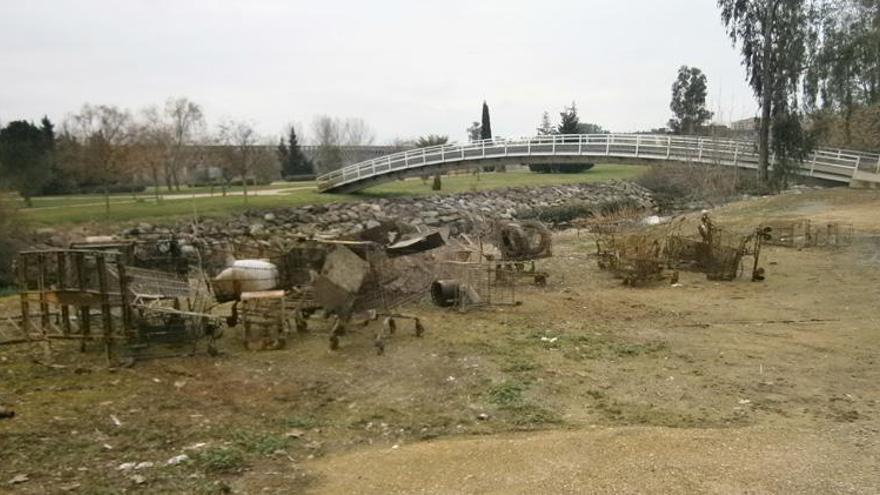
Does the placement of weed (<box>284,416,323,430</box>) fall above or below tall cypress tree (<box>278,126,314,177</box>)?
below

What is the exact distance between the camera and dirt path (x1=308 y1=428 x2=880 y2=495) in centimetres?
568

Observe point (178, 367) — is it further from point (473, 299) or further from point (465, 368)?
point (473, 299)

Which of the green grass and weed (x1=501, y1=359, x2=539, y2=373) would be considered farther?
the green grass

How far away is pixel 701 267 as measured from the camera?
17500 mm

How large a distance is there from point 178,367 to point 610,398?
6.01m

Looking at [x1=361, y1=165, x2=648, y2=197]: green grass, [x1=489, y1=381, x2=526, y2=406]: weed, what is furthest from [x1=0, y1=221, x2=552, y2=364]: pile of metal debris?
[x1=361, y1=165, x2=648, y2=197]: green grass

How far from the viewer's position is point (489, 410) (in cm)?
770

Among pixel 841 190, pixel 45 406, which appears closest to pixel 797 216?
pixel 841 190

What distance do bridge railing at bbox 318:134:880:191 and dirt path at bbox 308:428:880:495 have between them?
125ft

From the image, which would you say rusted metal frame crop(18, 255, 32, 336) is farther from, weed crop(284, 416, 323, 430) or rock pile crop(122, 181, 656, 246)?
rock pile crop(122, 181, 656, 246)

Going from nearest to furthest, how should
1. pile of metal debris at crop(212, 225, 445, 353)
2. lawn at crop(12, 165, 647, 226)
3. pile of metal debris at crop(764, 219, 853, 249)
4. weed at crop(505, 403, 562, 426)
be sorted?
weed at crop(505, 403, 562, 426), pile of metal debris at crop(212, 225, 445, 353), pile of metal debris at crop(764, 219, 853, 249), lawn at crop(12, 165, 647, 226)

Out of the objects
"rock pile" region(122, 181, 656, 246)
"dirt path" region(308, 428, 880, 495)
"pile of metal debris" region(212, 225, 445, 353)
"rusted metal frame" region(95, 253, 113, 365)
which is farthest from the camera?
"rock pile" region(122, 181, 656, 246)

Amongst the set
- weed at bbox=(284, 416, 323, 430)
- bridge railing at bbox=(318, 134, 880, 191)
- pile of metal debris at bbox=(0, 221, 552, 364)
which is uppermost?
bridge railing at bbox=(318, 134, 880, 191)

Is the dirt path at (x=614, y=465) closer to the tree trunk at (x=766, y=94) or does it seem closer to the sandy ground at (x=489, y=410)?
the sandy ground at (x=489, y=410)
